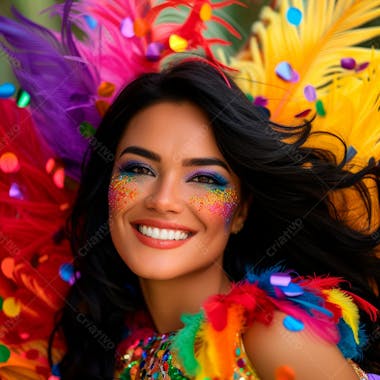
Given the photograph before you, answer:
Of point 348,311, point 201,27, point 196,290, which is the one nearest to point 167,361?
point 196,290

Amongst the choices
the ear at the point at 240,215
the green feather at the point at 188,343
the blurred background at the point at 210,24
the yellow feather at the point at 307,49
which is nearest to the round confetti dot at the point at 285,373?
the green feather at the point at 188,343

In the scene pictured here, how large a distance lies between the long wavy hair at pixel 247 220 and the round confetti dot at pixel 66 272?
3 centimetres

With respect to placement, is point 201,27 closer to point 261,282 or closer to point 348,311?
point 261,282

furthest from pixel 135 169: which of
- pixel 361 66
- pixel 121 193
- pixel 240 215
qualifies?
pixel 361 66

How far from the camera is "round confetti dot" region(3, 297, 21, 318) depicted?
2.16 m

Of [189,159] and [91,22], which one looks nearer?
[189,159]

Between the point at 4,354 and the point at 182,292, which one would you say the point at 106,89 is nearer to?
the point at 182,292

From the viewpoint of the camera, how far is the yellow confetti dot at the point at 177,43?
198 centimetres

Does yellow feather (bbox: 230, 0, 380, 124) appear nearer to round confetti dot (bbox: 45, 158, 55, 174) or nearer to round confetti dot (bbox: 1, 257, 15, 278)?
round confetti dot (bbox: 45, 158, 55, 174)

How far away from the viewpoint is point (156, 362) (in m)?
1.88

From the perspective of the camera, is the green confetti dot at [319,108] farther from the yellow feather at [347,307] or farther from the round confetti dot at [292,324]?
the round confetti dot at [292,324]

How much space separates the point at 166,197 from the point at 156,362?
46 cm

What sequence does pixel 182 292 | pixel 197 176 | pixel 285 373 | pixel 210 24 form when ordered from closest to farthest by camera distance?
pixel 285 373, pixel 197 176, pixel 182 292, pixel 210 24

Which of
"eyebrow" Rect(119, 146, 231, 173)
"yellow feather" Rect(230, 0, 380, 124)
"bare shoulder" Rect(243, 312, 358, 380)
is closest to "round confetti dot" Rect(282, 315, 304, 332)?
"bare shoulder" Rect(243, 312, 358, 380)
